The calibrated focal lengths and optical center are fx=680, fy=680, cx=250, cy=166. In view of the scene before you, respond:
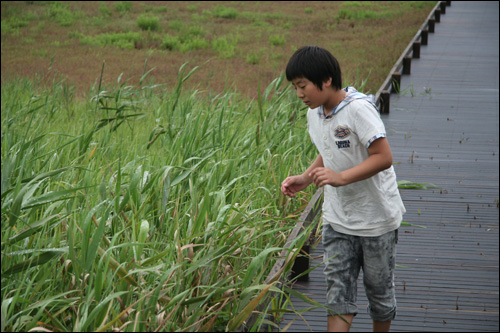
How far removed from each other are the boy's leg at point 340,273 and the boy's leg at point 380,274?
6 cm

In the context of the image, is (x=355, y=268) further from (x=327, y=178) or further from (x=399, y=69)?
(x=399, y=69)

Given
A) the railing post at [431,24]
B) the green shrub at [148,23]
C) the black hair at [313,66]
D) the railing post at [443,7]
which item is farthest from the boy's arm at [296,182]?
the green shrub at [148,23]

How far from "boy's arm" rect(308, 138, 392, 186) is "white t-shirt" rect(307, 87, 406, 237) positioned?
70mm

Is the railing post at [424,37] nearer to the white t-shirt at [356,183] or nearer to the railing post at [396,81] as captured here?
the railing post at [396,81]

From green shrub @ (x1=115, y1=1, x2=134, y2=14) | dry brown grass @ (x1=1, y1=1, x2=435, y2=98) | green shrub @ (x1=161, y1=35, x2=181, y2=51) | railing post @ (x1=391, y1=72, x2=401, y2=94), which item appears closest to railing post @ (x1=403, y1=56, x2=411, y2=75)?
dry brown grass @ (x1=1, y1=1, x2=435, y2=98)

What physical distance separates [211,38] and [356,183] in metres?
15.7

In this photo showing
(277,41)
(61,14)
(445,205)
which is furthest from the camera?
(61,14)

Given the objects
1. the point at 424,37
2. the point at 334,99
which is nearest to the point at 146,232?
the point at 334,99

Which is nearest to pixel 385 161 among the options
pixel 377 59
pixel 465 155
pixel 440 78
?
pixel 465 155

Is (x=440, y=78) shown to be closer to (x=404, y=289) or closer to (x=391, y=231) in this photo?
(x=404, y=289)

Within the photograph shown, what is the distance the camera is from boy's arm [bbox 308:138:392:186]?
2414 mm

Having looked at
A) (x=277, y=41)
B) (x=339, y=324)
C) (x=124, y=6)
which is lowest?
(x=277, y=41)

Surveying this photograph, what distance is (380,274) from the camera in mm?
2639

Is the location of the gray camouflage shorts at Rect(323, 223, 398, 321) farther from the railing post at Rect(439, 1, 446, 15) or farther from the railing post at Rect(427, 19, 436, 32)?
the railing post at Rect(439, 1, 446, 15)
